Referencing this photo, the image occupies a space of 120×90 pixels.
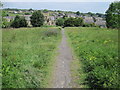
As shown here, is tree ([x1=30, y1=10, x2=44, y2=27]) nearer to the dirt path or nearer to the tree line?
the tree line

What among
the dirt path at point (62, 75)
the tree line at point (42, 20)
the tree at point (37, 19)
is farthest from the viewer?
the tree at point (37, 19)

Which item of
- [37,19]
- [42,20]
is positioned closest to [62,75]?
[37,19]

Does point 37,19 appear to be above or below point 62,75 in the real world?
above

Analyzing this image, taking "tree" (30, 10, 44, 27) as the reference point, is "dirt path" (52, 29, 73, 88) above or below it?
below

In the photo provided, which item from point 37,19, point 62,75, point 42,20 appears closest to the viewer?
point 62,75

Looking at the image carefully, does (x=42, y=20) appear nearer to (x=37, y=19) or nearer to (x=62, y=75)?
(x=37, y=19)

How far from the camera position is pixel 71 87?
248 inches

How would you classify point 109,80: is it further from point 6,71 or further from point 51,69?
point 6,71

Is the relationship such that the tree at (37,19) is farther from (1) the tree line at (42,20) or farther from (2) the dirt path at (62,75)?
(2) the dirt path at (62,75)

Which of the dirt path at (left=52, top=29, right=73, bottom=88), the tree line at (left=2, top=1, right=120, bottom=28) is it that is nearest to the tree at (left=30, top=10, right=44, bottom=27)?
the tree line at (left=2, top=1, right=120, bottom=28)

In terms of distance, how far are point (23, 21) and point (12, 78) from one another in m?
59.8

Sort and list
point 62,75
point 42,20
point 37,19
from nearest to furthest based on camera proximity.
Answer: point 62,75 → point 37,19 → point 42,20

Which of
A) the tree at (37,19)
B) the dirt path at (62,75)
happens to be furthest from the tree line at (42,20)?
the dirt path at (62,75)

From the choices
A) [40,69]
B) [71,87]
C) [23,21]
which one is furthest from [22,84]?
[23,21]
